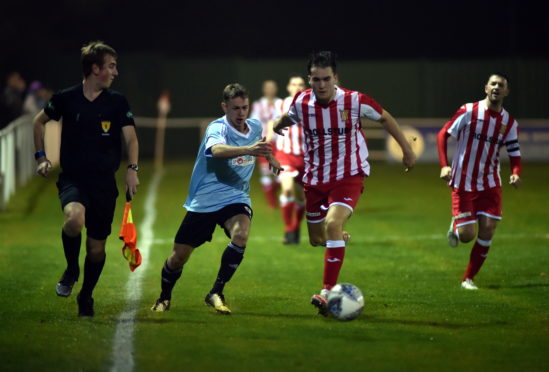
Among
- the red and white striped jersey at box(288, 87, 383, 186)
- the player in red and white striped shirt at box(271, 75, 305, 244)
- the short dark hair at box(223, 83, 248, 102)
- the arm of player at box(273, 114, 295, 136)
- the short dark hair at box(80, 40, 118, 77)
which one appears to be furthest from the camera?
the player in red and white striped shirt at box(271, 75, 305, 244)

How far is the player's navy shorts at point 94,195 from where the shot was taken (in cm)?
822

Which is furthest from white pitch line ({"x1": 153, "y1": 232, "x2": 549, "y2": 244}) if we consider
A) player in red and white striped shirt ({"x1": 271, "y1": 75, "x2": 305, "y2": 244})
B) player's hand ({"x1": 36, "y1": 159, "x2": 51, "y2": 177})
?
player's hand ({"x1": 36, "y1": 159, "x2": 51, "y2": 177})

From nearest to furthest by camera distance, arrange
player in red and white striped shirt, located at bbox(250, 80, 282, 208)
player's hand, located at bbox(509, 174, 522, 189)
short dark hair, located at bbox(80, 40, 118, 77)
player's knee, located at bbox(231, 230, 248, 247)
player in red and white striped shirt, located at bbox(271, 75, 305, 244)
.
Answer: short dark hair, located at bbox(80, 40, 118, 77)
player's knee, located at bbox(231, 230, 248, 247)
player's hand, located at bbox(509, 174, 522, 189)
player in red and white striped shirt, located at bbox(271, 75, 305, 244)
player in red and white striped shirt, located at bbox(250, 80, 282, 208)

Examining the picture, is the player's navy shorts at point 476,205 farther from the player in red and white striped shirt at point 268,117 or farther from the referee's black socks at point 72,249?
the player in red and white striped shirt at point 268,117

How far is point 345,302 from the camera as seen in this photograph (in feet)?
27.5

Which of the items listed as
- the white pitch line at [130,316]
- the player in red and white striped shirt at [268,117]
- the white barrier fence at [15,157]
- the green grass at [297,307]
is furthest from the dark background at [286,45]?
Result: the white pitch line at [130,316]

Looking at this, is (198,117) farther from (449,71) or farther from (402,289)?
(402,289)

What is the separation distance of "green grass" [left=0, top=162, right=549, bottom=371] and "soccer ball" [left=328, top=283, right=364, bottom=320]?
3.4 inches

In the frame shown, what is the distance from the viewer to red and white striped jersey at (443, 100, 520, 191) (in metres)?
10.2

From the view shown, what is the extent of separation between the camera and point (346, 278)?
35.1 feet

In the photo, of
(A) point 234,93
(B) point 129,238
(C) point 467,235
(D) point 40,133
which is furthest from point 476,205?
(D) point 40,133

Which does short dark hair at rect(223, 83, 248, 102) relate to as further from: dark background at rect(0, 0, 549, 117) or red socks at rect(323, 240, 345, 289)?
dark background at rect(0, 0, 549, 117)

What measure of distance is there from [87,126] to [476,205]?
159 inches

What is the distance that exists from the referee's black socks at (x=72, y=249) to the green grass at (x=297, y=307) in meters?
0.37
